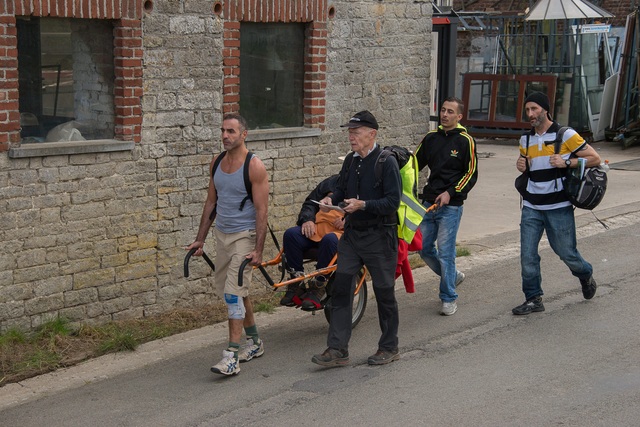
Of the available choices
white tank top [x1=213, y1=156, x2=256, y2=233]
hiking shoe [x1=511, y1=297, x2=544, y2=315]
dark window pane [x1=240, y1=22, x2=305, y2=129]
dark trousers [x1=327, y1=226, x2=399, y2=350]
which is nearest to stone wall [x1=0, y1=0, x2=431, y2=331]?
dark window pane [x1=240, y1=22, x2=305, y2=129]

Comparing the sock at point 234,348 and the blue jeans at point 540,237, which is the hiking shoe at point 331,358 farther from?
the blue jeans at point 540,237

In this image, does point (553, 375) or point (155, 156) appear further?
point (155, 156)

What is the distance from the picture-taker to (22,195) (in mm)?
7508

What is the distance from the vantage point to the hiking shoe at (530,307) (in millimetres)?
8594

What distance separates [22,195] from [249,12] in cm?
278

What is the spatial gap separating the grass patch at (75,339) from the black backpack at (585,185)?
3208 millimetres

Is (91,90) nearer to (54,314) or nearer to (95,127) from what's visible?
(95,127)

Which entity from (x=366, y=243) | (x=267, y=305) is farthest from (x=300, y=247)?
(x=267, y=305)

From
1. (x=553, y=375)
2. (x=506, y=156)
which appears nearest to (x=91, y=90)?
(x=553, y=375)

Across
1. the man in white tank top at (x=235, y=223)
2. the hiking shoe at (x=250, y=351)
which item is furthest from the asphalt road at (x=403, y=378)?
the man in white tank top at (x=235, y=223)

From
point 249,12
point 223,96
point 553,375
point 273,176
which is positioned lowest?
point 553,375

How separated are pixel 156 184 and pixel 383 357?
8.53 ft

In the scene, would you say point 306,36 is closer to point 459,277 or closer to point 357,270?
point 459,277

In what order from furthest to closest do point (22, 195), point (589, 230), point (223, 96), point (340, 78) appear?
point (589, 230), point (340, 78), point (223, 96), point (22, 195)
